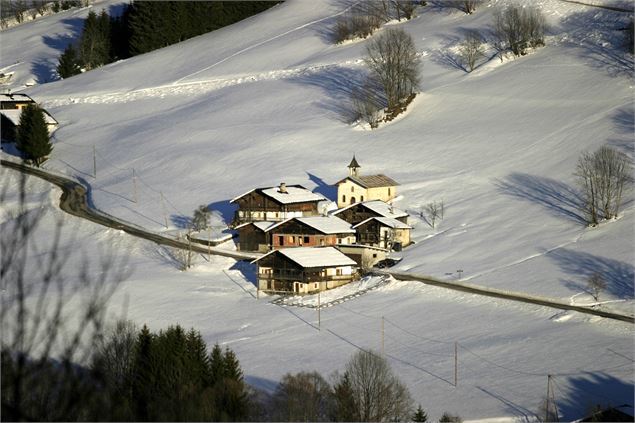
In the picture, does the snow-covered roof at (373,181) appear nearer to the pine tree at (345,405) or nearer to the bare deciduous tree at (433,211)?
the bare deciduous tree at (433,211)

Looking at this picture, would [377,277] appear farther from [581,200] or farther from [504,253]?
[581,200]

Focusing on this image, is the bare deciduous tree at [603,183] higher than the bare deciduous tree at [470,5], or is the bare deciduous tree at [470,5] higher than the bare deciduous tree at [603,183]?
the bare deciduous tree at [470,5]

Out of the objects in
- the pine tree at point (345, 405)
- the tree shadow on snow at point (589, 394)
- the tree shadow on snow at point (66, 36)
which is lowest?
the tree shadow on snow at point (589, 394)

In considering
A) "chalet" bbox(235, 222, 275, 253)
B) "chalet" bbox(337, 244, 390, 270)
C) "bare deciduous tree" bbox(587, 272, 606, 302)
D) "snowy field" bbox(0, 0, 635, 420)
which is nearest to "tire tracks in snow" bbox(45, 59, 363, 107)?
"snowy field" bbox(0, 0, 635, 420)

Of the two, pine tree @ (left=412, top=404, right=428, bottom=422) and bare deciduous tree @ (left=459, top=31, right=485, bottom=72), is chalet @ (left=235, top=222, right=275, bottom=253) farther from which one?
bare deciduous tree @ (left=459, top=31, right=485, bottom=72)

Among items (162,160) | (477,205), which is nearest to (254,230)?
(477,205)

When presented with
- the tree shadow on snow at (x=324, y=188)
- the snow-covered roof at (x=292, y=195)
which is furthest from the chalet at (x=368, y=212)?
the tree shadow on snow at (x=324, y=188)
